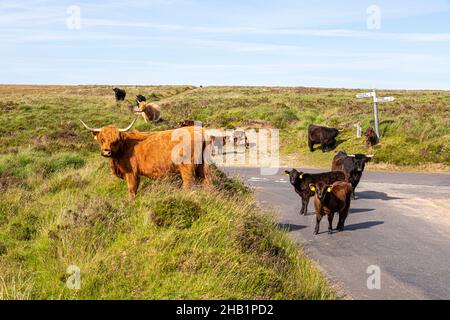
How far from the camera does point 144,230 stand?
7.63 meters

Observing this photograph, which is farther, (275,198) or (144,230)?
(275,198)

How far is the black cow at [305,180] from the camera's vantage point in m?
14.0

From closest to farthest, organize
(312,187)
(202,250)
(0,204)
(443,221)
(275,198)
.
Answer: (202,250)
(0,204)
(312,187)
(443,221)
(275,198)

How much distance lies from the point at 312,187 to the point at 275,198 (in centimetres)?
481

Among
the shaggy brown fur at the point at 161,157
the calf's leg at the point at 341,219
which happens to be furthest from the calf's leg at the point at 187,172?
the calf's leg at the point at 341,219

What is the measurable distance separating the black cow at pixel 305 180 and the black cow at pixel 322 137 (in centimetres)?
1403

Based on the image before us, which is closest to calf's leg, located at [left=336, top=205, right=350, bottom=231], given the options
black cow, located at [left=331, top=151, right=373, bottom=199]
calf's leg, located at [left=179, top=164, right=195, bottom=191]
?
calf's leg, located at [left=179, top=164, right=195, bottom=191]

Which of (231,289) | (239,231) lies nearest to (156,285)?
(231,289)

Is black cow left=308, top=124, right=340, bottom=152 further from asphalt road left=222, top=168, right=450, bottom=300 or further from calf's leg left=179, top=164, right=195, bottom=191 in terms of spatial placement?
calf's leg left=179, top=164, right=195, bottom=191

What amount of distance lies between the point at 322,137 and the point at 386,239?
17.3 meters

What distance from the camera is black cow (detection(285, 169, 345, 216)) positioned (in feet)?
45.8

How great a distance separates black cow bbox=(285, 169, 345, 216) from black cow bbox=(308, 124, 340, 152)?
1403 centimetres

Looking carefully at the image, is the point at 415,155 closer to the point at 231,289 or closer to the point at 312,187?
the point at 312,187

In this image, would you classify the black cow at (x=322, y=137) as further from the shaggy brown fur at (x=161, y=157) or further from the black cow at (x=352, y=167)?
the shaggy brown fur at (x=161, y=157)
